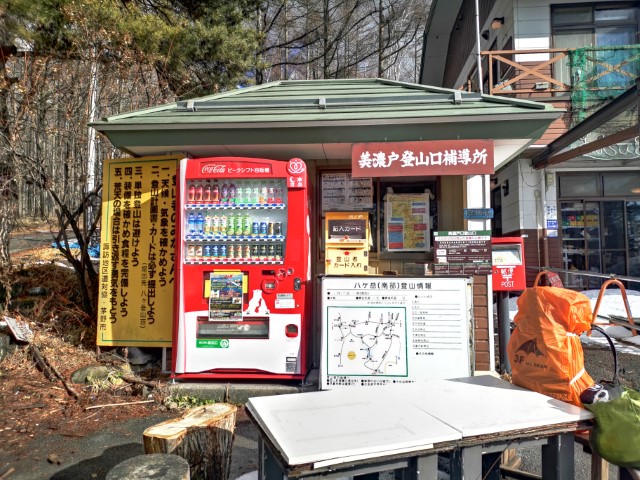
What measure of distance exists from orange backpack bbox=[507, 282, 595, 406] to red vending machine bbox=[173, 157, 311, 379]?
2662 millimetres

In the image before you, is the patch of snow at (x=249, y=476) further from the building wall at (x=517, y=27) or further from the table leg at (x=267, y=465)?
the building wall at (x=517, y=27)

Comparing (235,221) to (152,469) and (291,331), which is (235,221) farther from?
(152,469)

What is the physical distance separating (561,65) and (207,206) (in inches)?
415

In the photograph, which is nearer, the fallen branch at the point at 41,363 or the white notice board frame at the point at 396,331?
the white notice board frame at the point at 396,331

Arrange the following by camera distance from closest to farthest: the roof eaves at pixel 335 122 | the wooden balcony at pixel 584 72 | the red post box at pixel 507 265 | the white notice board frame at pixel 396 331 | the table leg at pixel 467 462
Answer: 1. the table leg at pixel 467 462
2. the white notice board frame at pixel 396 331
3. the roof eaves at pixel 335 122
4. the red post box at pixel 507 265
5. the wooden balcony at pixel 584 72

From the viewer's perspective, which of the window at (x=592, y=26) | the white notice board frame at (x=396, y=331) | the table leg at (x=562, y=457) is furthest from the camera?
the window at (x=592, y=26)

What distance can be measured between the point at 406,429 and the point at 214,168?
3801mm

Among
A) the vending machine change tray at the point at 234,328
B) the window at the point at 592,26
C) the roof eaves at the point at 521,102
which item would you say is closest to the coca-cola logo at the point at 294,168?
the vending machine change tray at the point at 234,328

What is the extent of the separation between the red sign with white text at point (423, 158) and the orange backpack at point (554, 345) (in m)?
2.34

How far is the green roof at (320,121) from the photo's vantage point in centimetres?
498

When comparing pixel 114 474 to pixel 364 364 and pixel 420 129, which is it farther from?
pixel 420 129

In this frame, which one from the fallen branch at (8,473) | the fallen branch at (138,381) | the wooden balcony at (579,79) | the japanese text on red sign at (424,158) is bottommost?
the fallen branch at (8,473)

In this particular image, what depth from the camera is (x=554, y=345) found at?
8.89 feet

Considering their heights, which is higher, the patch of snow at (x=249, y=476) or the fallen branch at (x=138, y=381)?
the fallen branch at (x=138, y=381)
